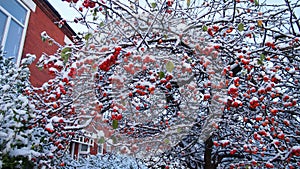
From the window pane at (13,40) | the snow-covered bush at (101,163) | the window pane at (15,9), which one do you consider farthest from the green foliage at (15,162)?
the window pane at (15,9)

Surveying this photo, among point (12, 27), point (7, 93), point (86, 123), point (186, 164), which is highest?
point (12, 27)

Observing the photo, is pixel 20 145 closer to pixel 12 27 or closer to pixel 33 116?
pixel 33 116

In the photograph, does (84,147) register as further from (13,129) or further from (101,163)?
(13,129)

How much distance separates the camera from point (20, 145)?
2.55m

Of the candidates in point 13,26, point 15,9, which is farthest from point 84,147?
point 15,9

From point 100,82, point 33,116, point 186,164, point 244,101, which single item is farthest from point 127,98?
point 186,164

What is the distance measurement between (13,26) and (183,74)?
459 centimetres

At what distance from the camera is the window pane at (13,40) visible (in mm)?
5430

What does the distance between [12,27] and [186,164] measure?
5143 mm

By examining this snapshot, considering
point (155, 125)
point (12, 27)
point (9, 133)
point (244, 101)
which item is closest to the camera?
point (9, 133)

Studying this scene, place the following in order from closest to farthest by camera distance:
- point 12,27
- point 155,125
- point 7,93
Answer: point 7,93 → point 155,125 → point 12,27

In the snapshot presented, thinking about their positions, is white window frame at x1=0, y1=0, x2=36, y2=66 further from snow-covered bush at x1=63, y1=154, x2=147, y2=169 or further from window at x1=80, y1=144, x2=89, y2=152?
window at x1=80, y1=144, x2=89, y2=152

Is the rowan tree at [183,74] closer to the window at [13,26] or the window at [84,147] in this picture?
the window at [13,26]

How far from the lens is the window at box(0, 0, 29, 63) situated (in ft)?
17.2
